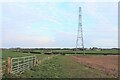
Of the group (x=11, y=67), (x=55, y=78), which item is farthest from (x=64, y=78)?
(x=11, y=67)

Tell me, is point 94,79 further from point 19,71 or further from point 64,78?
point 19,71

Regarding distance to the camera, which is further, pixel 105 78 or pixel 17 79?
pixel 105 78

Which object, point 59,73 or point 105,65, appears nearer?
point 59,73

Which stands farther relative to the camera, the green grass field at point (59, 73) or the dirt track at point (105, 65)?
the dirt track at point (105, 65)

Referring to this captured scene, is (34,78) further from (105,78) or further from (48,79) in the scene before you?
(105,78)

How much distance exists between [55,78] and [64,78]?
0.72 meters

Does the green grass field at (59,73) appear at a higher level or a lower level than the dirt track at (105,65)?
higher

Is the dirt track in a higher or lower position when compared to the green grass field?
lower

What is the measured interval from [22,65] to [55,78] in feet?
13.1

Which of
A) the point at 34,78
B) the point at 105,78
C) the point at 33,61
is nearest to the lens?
the point at 34,78

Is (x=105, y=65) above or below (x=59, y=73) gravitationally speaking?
below

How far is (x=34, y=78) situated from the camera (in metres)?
16.9

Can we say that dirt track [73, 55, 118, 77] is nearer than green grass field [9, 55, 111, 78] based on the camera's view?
No

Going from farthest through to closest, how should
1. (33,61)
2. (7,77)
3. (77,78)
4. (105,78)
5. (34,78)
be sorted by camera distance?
(33,61) < (105,78) < (77,78) < (34,78) < (7,77)
